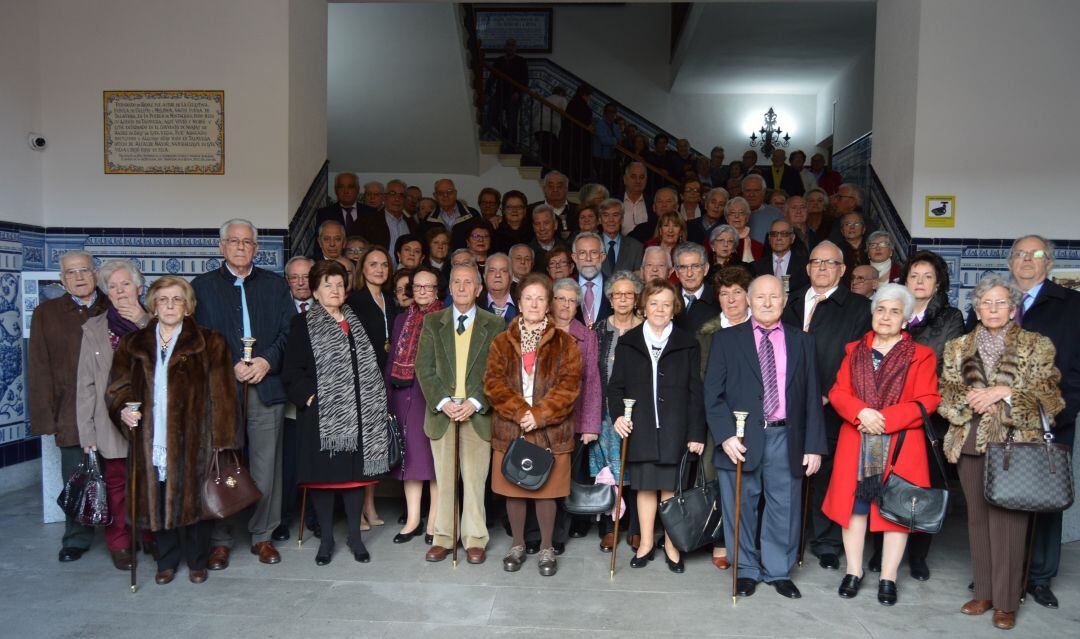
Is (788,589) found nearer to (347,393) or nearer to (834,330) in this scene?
(834,330)

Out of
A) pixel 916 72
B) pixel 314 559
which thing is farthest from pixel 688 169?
pixel 314 559

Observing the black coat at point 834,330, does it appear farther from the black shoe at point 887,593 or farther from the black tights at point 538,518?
the black tights at point 538,518

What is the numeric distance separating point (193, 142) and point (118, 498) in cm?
269

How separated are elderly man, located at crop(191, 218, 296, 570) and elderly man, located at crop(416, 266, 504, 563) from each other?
738 mm

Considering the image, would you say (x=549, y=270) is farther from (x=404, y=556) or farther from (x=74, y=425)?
(x=74, y=425)

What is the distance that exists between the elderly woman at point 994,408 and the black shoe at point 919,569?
378mm

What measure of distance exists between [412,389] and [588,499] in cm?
→ 107

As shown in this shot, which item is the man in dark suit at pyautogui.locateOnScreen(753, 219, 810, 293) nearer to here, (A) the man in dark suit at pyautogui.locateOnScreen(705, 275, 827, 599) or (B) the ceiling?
(A) the man in dark suit at pyautogui.locateOnScreen(705, 275, 827, 599)

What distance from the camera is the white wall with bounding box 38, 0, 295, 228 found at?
18.3 ft

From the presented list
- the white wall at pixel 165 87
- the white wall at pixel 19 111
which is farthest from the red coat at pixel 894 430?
the white wall at pixel 19 111

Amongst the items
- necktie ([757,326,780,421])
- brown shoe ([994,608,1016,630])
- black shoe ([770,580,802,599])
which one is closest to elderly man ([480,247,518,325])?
necktie ([757,326,780,421])

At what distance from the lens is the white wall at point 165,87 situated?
18.3 ft

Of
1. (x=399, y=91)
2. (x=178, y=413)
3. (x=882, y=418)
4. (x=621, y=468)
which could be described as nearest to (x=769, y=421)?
(x=882, y=418)

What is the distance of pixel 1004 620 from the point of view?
3395 millimetres
